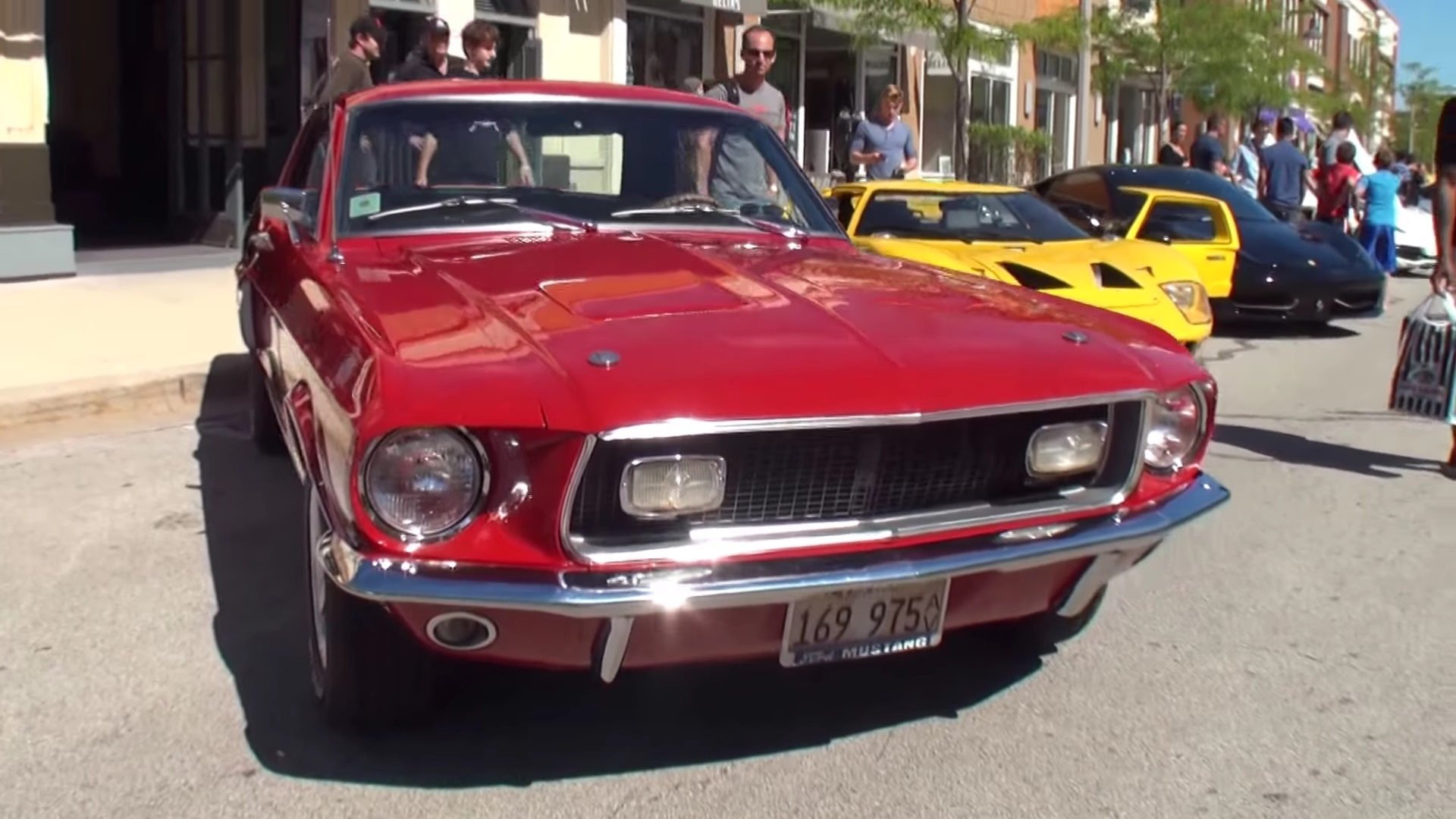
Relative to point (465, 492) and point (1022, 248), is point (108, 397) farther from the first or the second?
point (465, 492)

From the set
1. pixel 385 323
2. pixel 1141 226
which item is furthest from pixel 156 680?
pixel 1141 226

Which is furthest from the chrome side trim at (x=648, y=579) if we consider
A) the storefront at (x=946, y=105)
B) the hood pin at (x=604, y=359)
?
the storefront at (x=946, y=105)

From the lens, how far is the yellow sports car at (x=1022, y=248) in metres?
7.41

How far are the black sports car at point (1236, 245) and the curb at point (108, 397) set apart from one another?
18.9ft

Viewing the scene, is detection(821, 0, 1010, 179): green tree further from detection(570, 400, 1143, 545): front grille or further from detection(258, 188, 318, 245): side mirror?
detection(570, 400, 1143, 545): front grille

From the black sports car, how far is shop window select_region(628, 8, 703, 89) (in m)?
6.04

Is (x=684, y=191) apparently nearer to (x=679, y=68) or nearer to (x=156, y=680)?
(x=156, y=680)

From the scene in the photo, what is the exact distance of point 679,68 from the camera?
1742 cm

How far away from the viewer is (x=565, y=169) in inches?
190

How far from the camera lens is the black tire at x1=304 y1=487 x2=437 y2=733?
319 centimetres

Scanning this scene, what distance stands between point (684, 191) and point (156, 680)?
2111mm

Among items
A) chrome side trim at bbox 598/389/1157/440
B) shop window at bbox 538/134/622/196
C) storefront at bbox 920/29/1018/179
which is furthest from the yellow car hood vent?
storefront at bbox 920/29/1018/179

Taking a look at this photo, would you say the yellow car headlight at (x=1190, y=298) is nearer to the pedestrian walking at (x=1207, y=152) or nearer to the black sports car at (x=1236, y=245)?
the black sports car at (x=1236, y=245)

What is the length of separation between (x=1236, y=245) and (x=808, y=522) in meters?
8.35
